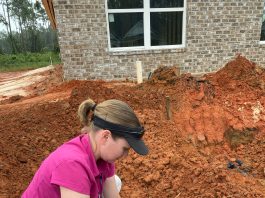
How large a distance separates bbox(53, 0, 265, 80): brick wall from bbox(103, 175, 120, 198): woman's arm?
4.99 metres

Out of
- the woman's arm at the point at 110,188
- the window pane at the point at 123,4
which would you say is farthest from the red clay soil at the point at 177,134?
the window pane at the point at 123,4

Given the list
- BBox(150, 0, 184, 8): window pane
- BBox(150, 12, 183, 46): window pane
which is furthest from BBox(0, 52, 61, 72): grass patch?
BBox(150, 0, 184, 8): window pane

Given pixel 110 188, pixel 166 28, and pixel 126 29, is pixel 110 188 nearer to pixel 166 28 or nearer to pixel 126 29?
pixel 126 29

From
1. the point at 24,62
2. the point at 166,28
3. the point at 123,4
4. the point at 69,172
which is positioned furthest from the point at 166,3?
the point at 24,62

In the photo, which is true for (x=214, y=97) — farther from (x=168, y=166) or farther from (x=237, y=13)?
(x=237, y=13)

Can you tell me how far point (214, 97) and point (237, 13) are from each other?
335cm

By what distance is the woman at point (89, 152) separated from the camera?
133 centimetres

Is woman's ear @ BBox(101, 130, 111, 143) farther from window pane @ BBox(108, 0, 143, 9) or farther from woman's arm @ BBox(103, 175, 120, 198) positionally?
window pane @ BBox(108, 0, 143, 9)

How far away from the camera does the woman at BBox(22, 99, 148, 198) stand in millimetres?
1333

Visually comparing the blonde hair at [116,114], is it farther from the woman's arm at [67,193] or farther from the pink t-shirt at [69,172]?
the woman's arm at [67,193]

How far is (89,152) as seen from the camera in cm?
148

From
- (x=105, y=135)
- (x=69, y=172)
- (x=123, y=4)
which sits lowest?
(x=69, y=172)

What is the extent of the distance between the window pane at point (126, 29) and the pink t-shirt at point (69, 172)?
5.49 meters

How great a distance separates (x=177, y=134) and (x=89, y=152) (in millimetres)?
2890
